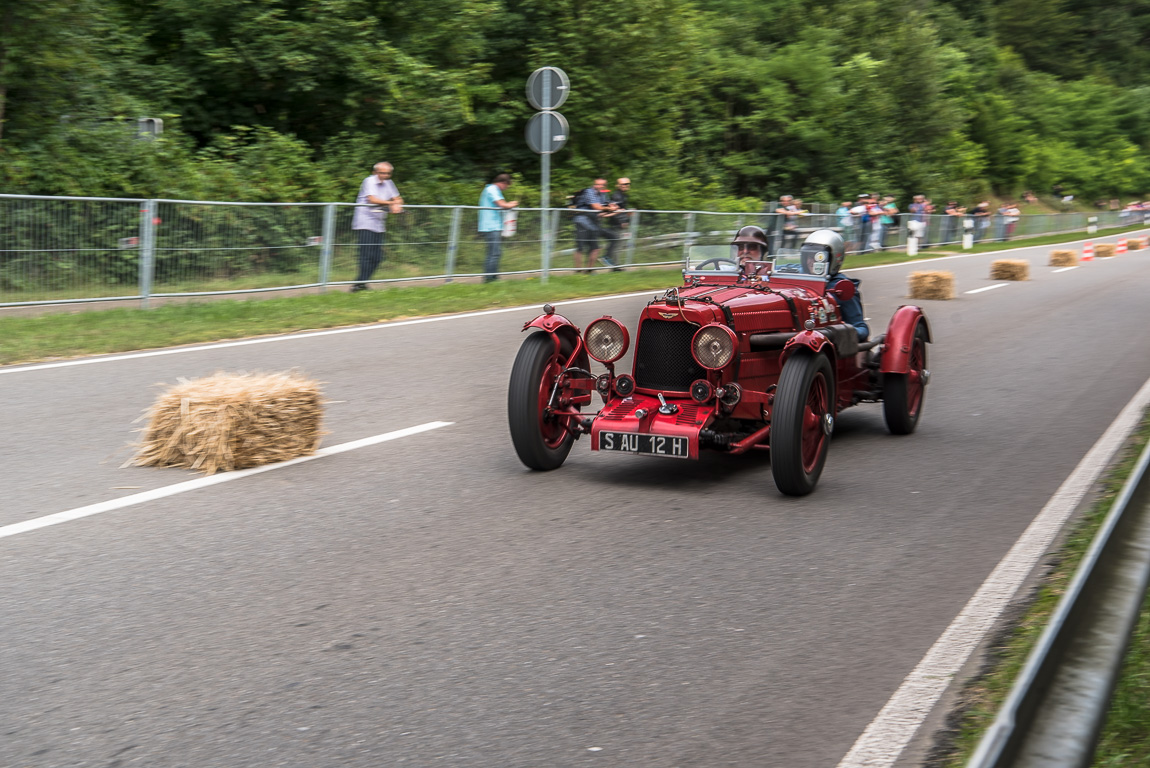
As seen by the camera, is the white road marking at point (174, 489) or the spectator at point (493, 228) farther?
the spectator at point (493, 228)

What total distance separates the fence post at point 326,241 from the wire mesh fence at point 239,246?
1cm

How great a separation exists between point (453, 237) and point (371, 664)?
14707 mm

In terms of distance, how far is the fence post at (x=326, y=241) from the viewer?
16062mm

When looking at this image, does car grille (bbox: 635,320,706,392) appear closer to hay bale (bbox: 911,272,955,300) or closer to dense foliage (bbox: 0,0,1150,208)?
dense foliage (bbox: 0,0,1150,208)

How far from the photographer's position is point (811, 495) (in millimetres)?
6641

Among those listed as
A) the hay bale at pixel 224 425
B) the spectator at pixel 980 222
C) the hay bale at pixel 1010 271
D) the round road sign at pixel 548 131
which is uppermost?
the spectator at pixel 980 222

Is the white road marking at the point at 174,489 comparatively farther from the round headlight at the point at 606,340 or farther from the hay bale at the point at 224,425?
the round headlight at the point at 606,340

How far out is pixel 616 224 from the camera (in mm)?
22297

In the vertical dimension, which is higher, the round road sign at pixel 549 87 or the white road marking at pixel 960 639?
the round road sign at pixel 549 87

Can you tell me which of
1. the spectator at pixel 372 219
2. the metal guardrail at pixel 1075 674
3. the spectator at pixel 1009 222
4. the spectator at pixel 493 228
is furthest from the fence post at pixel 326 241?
the spectator at pixel 1009 222

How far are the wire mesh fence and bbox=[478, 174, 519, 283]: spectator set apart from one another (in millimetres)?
92

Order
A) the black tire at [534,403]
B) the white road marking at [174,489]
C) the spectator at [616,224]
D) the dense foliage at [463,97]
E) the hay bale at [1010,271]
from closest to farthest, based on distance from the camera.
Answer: the white road marking at [174,489] < the black tire at [534,403] < the dense foliage at [463,97] < the spectator at [616,224] < the hay bale at [1010,271]

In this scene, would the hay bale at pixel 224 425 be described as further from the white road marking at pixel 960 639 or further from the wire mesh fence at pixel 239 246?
the white road marking at pixel 960 639

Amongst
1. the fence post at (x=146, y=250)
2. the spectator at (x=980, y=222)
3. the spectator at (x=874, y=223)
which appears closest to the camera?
the fence post at (x=146, y=250)
